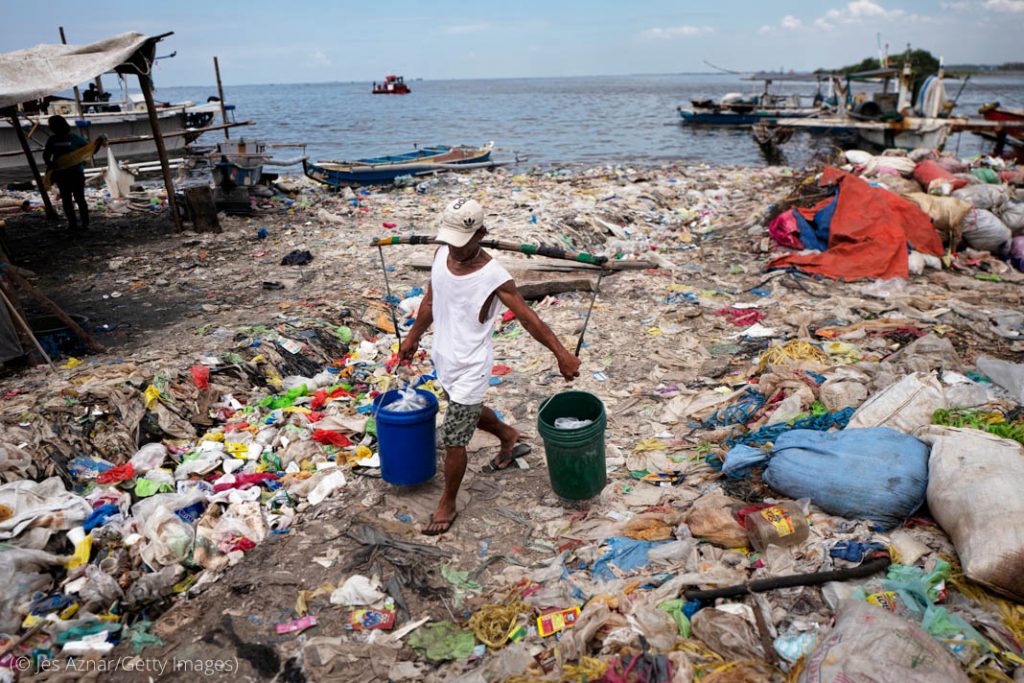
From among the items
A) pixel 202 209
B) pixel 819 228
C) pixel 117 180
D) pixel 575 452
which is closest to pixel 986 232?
pixel 819 228

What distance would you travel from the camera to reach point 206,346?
206 inches

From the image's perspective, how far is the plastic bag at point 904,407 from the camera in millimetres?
3385

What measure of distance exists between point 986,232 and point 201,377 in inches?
344

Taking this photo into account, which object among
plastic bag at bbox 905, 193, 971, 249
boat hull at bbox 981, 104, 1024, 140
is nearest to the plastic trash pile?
plastic bag at bbox 905, 193, 971, 249

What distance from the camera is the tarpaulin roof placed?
6.73m

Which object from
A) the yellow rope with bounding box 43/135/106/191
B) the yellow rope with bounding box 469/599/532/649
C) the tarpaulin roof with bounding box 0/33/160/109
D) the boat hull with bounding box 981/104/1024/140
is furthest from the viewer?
the boat hull with bounding box 981/104/1024/140

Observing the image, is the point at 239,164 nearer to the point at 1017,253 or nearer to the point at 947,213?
the point at 947,213

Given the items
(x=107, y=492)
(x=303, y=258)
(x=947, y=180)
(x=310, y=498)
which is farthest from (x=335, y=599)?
(x=947, y=180)

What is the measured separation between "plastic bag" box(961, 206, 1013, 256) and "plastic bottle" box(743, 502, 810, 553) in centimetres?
693

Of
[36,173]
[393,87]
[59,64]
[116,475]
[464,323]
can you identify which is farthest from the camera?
[393,87]

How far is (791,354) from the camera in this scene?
193 inches

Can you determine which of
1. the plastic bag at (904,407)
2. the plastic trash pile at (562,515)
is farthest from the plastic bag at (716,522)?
the plastic bag at (904,407)

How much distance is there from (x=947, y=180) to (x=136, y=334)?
10.3 metres

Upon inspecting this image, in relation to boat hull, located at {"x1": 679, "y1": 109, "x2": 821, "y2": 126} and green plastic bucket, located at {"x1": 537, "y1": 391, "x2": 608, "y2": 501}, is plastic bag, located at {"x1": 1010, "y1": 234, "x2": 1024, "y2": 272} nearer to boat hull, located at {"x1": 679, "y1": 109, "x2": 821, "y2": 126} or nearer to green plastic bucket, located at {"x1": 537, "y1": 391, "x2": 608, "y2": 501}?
green plastic bucket, located at {"x1": 537, "y1": 391, "x2": 608, "y2": 501}
